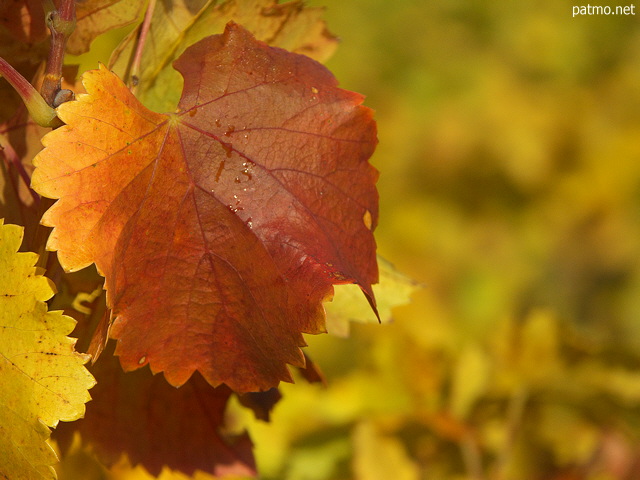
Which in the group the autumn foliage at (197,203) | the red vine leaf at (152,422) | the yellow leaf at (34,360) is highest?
the autumn foliage at (197,203)

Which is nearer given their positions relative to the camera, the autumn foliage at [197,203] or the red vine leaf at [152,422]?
the autumn foliage at [197,203]

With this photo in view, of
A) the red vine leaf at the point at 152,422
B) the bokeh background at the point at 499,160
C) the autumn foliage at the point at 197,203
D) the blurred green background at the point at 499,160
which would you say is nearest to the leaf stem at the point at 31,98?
the autumn foliage at the point at 197,203

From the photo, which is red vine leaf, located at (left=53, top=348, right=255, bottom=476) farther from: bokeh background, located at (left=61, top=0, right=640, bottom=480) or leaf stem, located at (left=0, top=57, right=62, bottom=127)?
bokeh background, located at (left=61, top=0, right=640, bottom=480)

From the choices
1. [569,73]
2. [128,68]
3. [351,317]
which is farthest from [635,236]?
[128,68]

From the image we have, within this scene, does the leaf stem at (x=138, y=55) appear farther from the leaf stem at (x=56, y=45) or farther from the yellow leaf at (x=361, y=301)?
the yellow leaf at (x=361, y=301)

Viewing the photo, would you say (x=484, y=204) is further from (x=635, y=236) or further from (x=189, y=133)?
(x=189, y=133)
